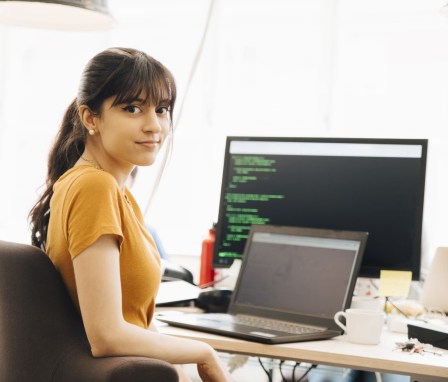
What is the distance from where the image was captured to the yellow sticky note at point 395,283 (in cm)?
206

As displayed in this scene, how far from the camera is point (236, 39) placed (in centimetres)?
448

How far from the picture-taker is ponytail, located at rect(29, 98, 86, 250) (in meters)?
1.58

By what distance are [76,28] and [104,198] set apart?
3.70ft

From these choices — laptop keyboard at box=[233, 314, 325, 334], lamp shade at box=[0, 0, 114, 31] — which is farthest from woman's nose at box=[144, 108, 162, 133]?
lamp shade at box=[0, 0, 114, 31]

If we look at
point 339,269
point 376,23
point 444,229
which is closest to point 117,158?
point 339,269

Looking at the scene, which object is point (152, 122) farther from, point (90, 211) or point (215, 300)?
point (215, 300)

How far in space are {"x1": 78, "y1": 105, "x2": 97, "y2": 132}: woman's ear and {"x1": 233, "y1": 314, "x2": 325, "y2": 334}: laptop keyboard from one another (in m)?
0.65

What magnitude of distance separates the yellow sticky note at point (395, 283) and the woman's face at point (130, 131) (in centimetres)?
84

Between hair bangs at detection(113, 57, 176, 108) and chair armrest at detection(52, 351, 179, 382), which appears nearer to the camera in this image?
chair armrest at detection(52, 351, 179, 382)

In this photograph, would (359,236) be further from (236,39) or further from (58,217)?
(236,39)

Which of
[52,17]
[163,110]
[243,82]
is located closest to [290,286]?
[163,110]

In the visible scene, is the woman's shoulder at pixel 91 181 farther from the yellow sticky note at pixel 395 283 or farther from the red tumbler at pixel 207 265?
the red tumbler at pixel 207 265

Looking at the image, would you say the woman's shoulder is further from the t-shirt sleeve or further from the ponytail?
the ponytail

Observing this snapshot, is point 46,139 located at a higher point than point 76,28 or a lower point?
lower
